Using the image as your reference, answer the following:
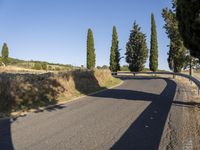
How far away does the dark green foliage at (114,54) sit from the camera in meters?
61.1

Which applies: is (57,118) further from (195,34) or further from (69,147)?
(195,34)

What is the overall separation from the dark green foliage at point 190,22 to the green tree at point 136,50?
45.7 meters

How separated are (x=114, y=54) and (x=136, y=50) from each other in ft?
16.8

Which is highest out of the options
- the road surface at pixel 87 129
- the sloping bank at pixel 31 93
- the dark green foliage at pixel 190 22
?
the dark green foliage at pixel 190 22

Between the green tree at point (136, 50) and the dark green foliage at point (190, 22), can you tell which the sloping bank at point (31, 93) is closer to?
the dark green foliage at point (190, 22)

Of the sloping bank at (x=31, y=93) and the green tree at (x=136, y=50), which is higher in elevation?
the green tree at (x=136, y=50)

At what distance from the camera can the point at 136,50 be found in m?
58.8

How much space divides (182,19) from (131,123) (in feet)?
19.1

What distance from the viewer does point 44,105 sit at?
41.3ft

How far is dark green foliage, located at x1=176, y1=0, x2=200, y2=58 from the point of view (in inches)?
444

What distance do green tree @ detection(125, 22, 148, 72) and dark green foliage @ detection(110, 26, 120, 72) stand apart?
2939 mm

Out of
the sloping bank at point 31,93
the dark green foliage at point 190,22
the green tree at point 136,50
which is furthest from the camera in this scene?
the green tree at point 136,50

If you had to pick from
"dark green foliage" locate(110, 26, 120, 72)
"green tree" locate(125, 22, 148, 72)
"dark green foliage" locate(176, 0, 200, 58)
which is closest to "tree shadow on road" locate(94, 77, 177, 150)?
"dark green foliage" locate(176, 0, 200, 58)

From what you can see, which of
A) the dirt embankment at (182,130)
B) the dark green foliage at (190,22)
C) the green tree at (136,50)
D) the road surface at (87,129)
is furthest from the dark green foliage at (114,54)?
the dirt embankment at (182,130)
